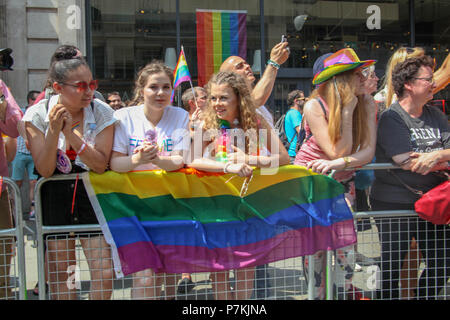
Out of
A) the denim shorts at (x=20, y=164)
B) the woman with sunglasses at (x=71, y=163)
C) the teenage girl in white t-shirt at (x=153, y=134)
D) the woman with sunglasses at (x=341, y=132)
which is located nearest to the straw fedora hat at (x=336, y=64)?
the woman with sunglasses at (x=341, y=132)

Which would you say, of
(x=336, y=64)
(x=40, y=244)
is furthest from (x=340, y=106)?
(x=40, y=244)

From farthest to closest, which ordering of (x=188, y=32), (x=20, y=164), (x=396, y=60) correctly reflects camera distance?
(x=188, y=32) < (x=20, y=164) < (x=396, y=60)

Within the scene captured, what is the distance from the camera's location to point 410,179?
132 inches

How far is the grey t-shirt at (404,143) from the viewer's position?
332 centimetres

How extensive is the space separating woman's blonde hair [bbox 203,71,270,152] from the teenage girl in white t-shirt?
199mm

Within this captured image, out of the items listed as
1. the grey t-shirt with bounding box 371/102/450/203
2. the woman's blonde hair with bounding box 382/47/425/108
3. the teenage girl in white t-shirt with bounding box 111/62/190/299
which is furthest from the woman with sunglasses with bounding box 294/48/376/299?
the teenage girl in white t-shirt with bounding box 111/62/190/299

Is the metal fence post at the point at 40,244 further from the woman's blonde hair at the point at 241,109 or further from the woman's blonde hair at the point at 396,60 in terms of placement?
the woman's blonde hair at the point at 396,60

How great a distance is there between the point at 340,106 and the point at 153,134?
1.44 m

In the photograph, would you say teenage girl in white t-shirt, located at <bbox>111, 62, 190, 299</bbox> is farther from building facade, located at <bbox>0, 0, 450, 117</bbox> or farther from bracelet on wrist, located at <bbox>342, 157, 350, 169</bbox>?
building facade, located at <bbox>0, 0, 450, 117</bbox>

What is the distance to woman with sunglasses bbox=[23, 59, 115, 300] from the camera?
2863 mm

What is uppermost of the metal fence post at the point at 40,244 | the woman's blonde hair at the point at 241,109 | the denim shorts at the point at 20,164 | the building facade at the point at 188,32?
the building facade at the point at 188,32

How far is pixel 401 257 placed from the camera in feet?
11.1

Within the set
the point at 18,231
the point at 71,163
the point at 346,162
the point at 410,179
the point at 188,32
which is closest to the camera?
the point at 18,231

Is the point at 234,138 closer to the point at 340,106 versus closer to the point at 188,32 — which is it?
the point at 340,106
